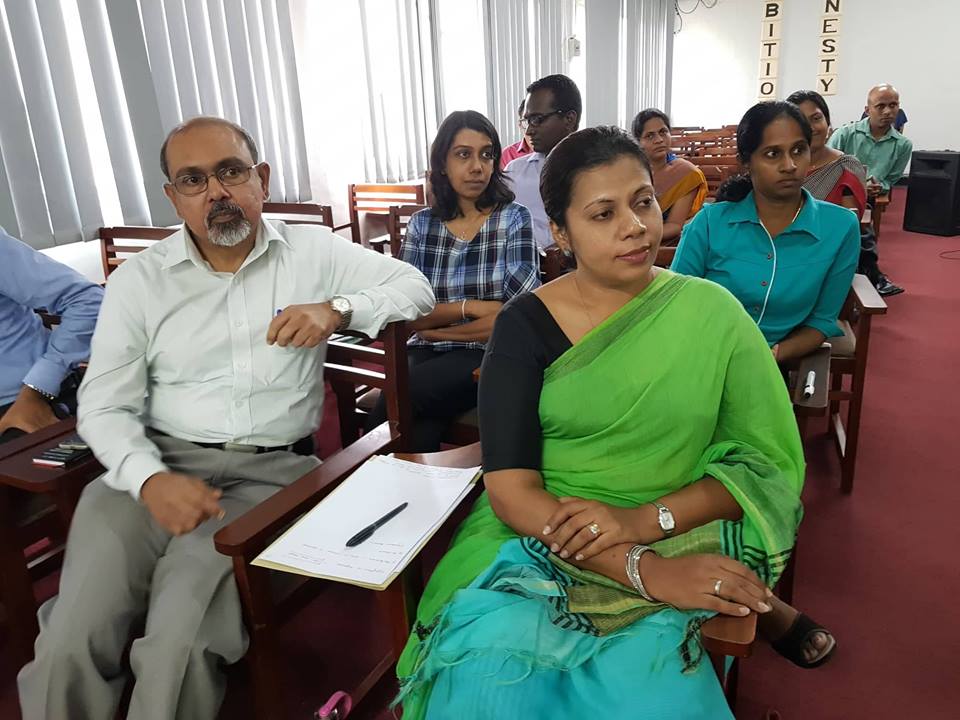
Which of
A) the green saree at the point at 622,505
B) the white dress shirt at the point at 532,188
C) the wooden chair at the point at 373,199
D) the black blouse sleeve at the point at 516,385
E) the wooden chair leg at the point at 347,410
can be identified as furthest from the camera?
the wooden chair at the point at 373,199

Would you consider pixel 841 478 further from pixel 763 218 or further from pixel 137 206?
pixel 137 206

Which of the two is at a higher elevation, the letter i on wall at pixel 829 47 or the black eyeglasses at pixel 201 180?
the letter i on wall at pixel 829 47

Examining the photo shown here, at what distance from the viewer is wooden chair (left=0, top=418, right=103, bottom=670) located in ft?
3.95

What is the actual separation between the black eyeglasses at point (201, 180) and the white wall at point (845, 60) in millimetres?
9669

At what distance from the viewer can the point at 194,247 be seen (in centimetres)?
141

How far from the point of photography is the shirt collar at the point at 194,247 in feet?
4.53

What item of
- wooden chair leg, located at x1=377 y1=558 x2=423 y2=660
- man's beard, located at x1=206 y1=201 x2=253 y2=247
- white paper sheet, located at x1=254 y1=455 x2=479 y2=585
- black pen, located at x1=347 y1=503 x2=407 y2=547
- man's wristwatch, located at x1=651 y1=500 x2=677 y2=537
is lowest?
wooden chair leg, located at x1=377 y1=558 x2=423 y2=660

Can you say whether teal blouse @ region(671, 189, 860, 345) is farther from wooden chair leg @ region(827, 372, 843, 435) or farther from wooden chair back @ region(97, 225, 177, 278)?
wooden chair back @ region(97, 225, 177, 278)

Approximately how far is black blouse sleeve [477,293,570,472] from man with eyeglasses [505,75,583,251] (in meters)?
1.53

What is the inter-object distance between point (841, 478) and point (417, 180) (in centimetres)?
328

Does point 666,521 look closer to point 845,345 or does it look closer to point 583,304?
point 583,304

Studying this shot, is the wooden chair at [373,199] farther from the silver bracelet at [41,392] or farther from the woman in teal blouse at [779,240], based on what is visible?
the silver bracelet at [41,392]

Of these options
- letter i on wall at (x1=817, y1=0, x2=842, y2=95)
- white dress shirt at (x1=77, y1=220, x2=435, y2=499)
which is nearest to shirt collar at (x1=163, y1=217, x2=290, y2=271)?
white dress shirt at (x1=77, y1=220, x2=435, y2=499)

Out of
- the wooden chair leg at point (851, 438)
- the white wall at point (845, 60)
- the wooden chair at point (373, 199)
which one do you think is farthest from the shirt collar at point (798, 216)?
the white wall at point (845, 60)
